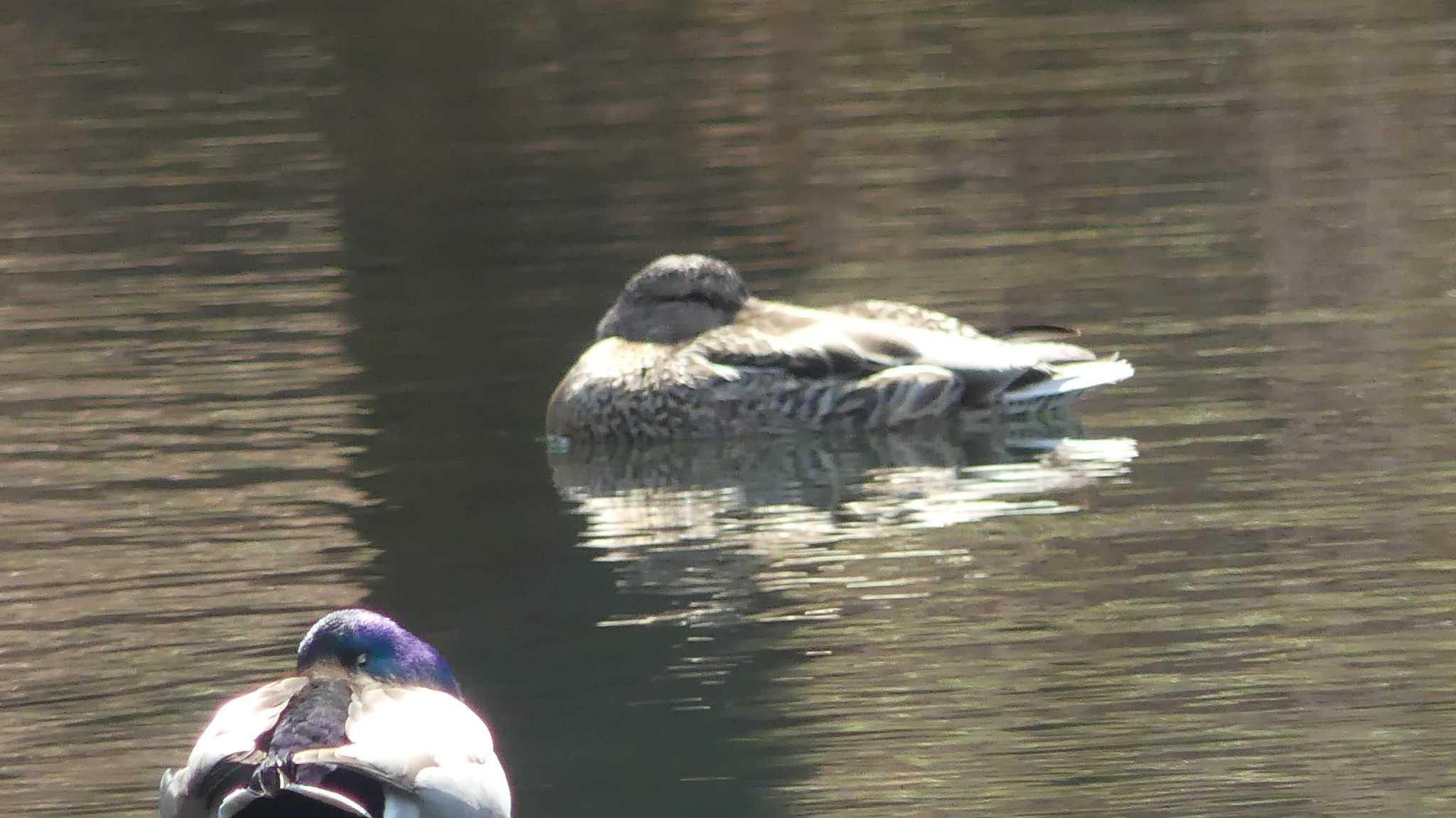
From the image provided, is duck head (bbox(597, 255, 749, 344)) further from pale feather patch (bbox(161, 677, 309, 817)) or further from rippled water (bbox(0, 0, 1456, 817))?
pale feather patch (bbox(161, 677, 309, 817))

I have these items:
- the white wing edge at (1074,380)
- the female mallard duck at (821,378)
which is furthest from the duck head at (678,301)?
the white wing edge at (1074,380)

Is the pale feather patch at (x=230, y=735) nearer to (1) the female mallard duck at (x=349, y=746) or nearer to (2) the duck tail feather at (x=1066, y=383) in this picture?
(1) the female mallard duck at (x=349, y=746)

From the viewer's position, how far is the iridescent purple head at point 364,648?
5.82 m

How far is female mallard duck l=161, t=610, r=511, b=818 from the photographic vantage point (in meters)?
5.04

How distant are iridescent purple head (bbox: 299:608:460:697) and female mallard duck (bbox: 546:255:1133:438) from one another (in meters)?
5.10

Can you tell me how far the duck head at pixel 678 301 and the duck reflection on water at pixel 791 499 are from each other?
0.62 m

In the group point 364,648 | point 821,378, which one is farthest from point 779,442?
point 364,648

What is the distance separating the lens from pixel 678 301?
37.8 ft

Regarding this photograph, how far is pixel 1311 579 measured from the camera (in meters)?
8.00

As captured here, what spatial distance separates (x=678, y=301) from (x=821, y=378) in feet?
2.67

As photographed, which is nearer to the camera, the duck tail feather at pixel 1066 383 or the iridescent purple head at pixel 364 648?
the iridescent purple head at pixel 364 648

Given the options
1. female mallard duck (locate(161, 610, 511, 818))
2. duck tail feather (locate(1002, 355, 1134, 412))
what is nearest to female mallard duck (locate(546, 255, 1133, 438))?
duck tail feather (locate(1002, 355, 1134, 412))

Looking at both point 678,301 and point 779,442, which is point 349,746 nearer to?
point 779,442

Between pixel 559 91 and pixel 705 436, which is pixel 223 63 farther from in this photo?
pixel 705 436
